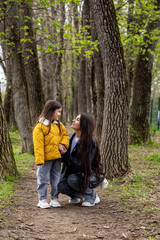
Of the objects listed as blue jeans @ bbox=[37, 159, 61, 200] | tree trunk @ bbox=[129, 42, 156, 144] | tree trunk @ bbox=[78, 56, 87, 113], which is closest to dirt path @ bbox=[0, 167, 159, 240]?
blue jeans @ bbox=[37, 159, 61, 200]

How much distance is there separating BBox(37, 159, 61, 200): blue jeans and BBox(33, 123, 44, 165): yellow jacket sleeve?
272 millimetres

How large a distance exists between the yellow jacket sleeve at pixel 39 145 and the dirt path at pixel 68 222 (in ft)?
2.90

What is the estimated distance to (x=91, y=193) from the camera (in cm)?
482

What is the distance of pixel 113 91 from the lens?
623 cm

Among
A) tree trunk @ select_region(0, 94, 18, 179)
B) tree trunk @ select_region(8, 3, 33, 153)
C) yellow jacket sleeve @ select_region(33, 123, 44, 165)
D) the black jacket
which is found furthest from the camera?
tree trunk @ select_region(8, 3, 33, 153)

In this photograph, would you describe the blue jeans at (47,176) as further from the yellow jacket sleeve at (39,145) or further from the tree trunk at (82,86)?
the tree trunk at (82,86)

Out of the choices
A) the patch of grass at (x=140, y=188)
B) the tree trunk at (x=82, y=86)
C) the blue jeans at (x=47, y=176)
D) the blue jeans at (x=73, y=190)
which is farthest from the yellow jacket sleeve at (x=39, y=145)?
the tree trunk at (x=82, y=86)

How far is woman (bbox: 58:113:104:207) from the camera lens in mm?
4500

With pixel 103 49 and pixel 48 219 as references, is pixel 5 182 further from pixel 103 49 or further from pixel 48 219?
pixel 103 49

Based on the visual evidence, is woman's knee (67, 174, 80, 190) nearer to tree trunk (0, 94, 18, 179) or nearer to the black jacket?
the black jacket

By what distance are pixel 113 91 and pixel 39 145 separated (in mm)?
2674

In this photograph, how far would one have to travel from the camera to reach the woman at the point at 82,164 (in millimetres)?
4500

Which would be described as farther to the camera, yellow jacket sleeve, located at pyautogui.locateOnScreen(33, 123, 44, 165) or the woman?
the woman

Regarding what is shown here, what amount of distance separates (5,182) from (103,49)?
3.87 meters
